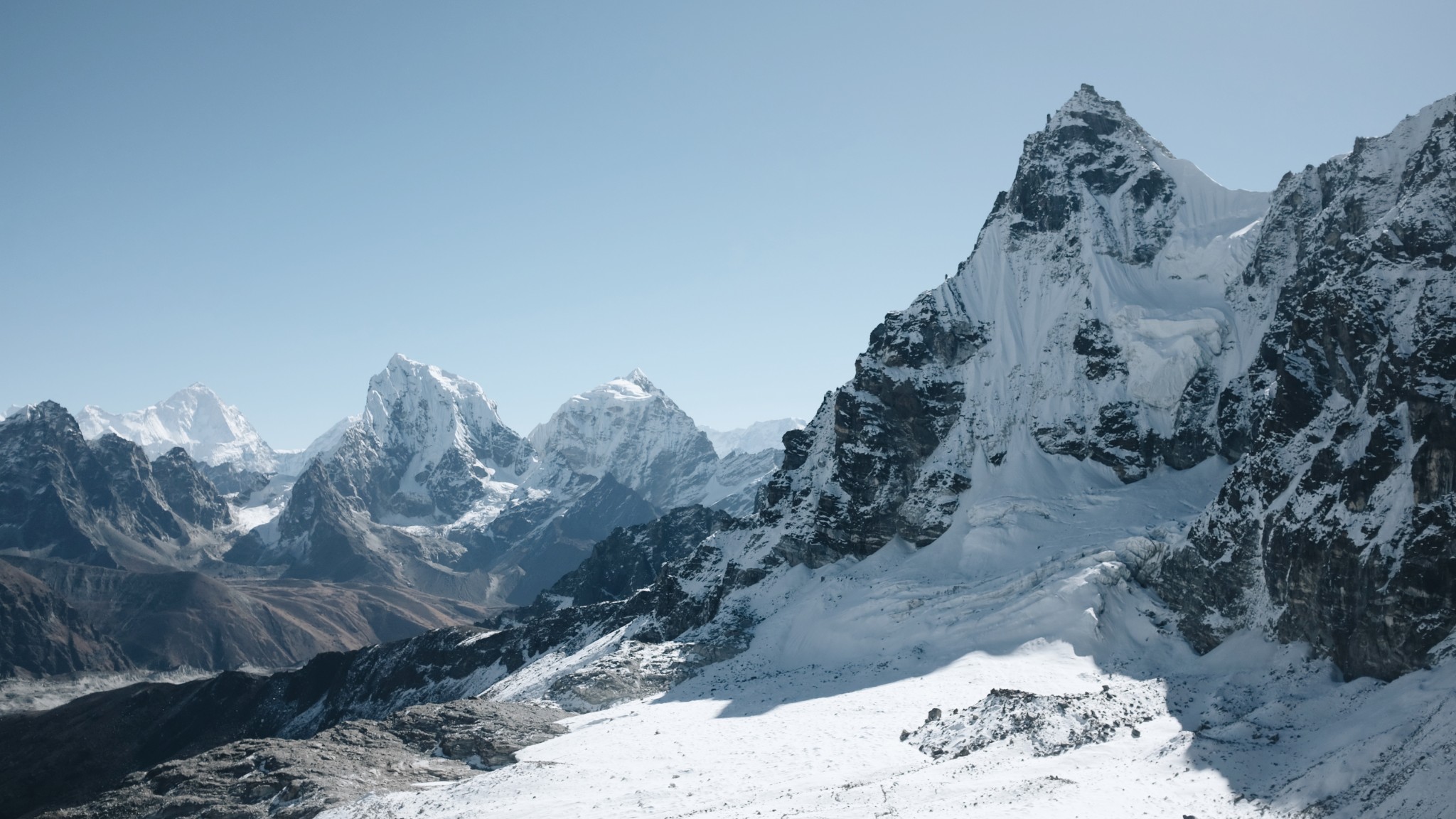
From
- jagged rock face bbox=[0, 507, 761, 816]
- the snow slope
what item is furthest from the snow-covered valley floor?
jagged rock face bbox=[0, 507, 761, 816]

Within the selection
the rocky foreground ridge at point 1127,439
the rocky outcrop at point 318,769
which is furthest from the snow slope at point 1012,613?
the rocky outcrop at point 318,769

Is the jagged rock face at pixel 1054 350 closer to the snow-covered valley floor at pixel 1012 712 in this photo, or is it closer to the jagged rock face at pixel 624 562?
the snow-covered valley floor at pixel 1012 712

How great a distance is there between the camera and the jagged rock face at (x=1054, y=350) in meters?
95.7

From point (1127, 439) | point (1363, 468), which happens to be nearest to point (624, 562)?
point (1127, 439)

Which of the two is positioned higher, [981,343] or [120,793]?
[981,343]

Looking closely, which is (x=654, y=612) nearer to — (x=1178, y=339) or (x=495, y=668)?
(x=495, y=668)

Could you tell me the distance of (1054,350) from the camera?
102062mm

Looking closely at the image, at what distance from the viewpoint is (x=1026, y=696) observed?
51.8m

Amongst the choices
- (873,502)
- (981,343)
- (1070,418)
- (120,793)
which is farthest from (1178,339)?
(120,793)

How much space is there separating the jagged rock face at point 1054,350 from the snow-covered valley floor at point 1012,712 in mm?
4813

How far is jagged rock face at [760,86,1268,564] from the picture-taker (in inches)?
3767

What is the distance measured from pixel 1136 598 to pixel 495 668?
73.2 meters

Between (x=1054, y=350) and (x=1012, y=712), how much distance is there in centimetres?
5906

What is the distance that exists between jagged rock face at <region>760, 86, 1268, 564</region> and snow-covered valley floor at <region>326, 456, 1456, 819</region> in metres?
4.81
